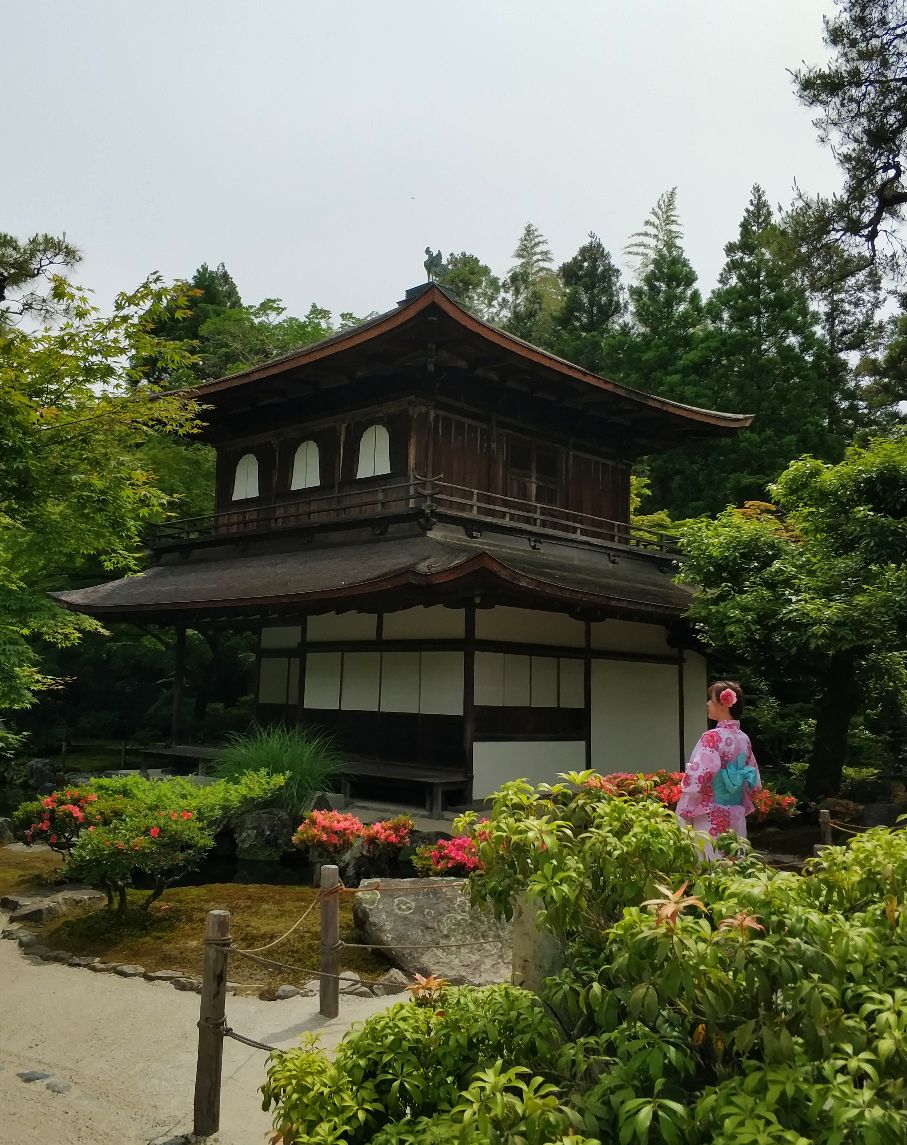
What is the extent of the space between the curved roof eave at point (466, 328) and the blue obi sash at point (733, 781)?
30.2 ft

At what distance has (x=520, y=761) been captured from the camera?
45.2ft

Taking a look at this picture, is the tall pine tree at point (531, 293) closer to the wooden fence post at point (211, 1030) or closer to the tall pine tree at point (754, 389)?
the tall pine tree at point (754, 389)

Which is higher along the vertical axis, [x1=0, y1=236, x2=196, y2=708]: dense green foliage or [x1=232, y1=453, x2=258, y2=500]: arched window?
[x1=232, y1=453, x2=258, y2=500]: arched window

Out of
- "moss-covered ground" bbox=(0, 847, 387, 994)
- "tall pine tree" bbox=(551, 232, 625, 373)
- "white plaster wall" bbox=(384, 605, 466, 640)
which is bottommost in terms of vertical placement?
"moss-covered ground" bbox=(0, 847, 387, 994)

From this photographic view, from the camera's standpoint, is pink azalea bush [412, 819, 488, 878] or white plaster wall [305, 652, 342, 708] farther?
white plaster wall [305, 652, 342, 708]

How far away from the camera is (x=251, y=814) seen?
12219mm

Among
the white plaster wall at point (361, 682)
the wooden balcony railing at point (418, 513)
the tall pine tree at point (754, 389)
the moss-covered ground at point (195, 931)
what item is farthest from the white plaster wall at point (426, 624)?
the tall pine tree at point (754, 389)

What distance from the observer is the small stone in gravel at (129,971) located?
22.3ft

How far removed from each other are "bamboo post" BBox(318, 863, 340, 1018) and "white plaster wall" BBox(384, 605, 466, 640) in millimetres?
7674

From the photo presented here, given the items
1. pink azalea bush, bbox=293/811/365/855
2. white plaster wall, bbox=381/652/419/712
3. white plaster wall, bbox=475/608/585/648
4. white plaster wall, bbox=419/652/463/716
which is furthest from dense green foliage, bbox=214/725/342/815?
white plaster wall, bbox=475/608/585/648

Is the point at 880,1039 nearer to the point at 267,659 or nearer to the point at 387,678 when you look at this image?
the point at 387,678

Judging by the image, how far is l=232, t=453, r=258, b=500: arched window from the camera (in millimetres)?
18734

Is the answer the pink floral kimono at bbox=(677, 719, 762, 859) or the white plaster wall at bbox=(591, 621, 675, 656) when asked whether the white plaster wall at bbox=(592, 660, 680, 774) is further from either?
the pink floral kimono at bbox=(677, 719, 762, 859)

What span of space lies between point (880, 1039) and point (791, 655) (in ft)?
36.9
